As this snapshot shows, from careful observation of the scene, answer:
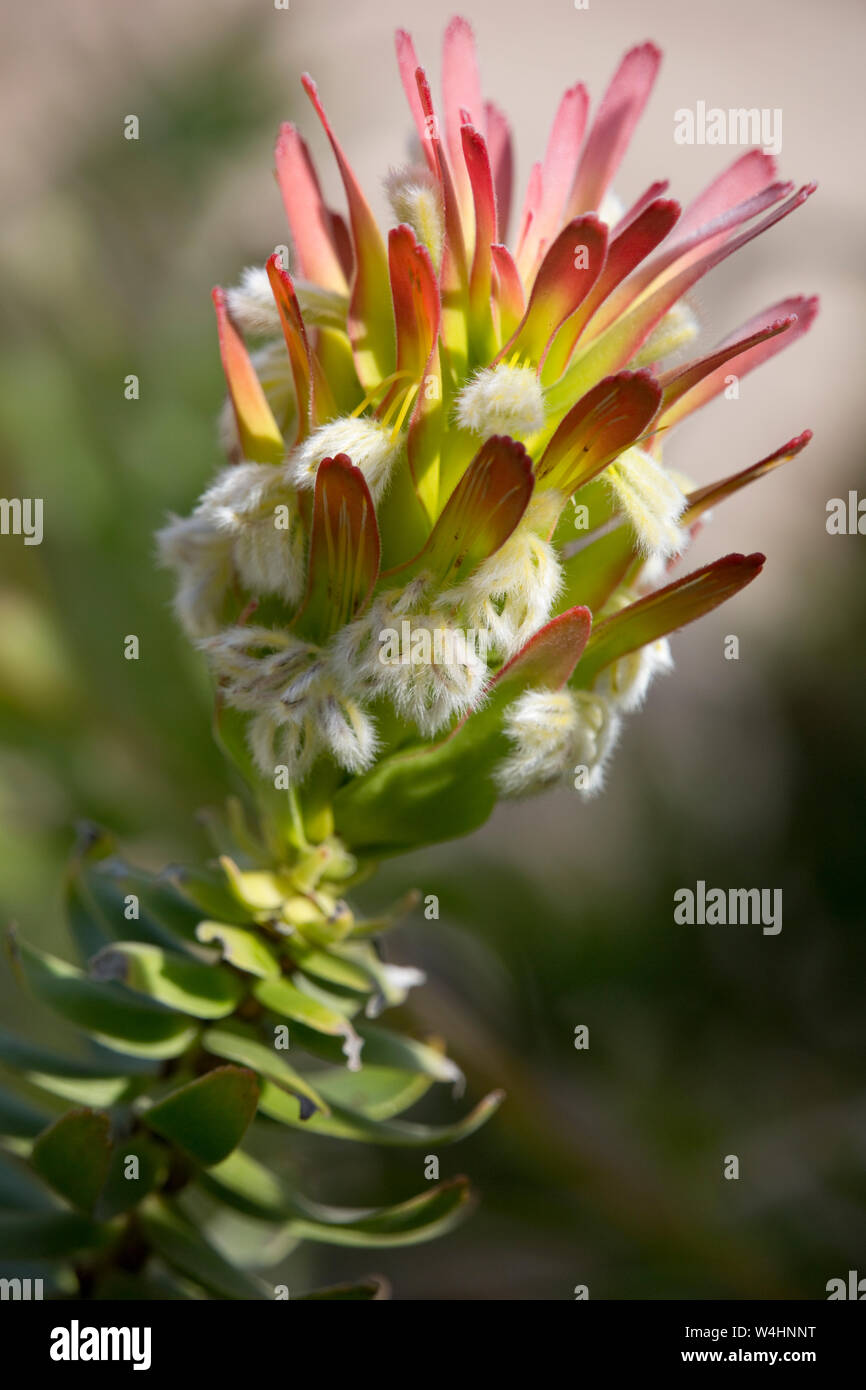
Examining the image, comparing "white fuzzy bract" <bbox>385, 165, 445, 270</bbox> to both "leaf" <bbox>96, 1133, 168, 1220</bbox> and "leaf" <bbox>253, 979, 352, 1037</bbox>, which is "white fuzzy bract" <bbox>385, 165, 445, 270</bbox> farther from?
"leaf" <bbox>96, 1133, 168, 1220</bbox>

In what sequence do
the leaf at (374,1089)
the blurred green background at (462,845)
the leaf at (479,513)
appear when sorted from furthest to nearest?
the blurred green background at (462,845)
the leaf at (374,1089)
the leaf at (479,513)

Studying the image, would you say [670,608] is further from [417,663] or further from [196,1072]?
[196,1072]

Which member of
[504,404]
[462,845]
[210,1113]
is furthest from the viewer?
[462,845]

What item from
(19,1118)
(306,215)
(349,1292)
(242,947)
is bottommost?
(349,1292)

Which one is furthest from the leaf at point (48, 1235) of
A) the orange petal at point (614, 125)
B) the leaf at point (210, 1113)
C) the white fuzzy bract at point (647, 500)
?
the orange petal at point (614, 125)

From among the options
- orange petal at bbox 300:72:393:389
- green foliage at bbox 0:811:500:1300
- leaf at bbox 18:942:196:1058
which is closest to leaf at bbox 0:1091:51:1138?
green foliage at bbox 0:811:500:1300

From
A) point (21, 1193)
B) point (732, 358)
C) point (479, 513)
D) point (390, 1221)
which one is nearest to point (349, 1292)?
point (390, 1221)

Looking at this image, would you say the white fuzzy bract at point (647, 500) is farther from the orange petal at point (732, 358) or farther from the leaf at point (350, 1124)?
the leaf at point (350, 1124)
